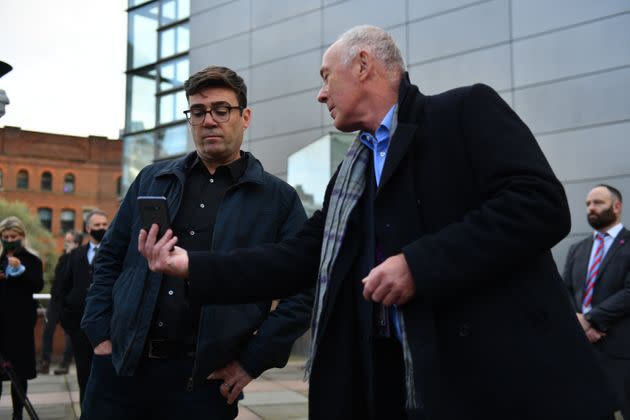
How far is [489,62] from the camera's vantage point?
46.7 feet

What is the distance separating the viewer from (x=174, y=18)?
843 inches

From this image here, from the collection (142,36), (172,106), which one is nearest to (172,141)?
(172,106)

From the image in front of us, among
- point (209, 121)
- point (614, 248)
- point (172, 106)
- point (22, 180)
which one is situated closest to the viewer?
point (209, 121)

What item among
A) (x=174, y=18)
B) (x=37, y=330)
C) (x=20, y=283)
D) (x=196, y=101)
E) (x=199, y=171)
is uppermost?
(x=174, y=18)

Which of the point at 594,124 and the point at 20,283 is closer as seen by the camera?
the point at 20,283

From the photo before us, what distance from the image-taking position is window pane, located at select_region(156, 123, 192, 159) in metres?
20.6

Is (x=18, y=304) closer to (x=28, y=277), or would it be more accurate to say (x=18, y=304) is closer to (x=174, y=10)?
(x=28, y=277)

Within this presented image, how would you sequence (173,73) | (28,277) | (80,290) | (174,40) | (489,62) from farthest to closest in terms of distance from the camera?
(174,40)
(173,73)
(489,62)
(28,277)
(80,290)

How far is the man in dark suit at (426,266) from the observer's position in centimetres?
192

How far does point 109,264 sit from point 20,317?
4257 millimetres

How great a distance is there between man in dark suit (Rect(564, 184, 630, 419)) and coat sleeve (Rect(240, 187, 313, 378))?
3150mm

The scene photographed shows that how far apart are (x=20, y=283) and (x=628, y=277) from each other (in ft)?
18.6

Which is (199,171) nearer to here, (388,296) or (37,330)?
(388,296)

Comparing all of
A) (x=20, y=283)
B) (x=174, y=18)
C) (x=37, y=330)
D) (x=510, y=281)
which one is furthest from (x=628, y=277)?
(x=174, y=18)
